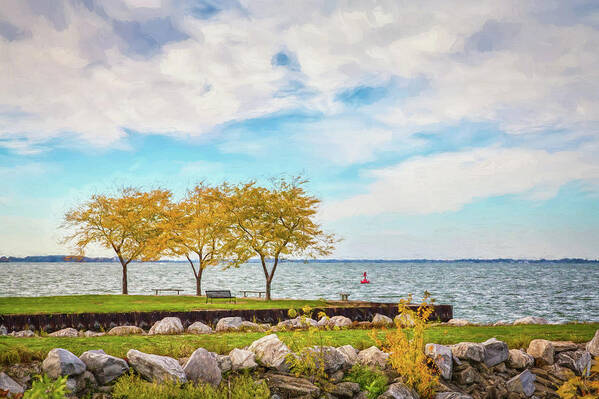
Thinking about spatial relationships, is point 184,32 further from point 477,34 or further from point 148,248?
point 148,248

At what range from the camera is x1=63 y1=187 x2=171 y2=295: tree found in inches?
1319

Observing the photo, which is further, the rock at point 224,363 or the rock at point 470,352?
the rock at point 470,352

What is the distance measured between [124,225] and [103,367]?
26.9m

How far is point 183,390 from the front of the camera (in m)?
7.82

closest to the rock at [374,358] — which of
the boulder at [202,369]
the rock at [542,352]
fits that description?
the boulder at [202,369]

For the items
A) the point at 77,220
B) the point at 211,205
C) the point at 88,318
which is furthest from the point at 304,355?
the point at 77,220

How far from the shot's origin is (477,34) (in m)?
18.7

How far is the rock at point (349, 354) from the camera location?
9.31m

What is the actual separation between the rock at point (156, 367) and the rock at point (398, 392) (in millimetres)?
3731

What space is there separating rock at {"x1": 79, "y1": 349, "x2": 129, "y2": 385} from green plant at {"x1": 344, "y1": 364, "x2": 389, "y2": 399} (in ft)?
13.9

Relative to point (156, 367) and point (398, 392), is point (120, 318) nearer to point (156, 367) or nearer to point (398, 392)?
point (156, 367)

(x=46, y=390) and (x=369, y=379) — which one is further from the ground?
(x=46, y=390)

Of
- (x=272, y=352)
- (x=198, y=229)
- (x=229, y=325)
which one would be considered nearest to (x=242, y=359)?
(x=272, y=352)

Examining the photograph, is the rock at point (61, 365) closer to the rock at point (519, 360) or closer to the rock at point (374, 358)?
the rock at point (374, 358)
